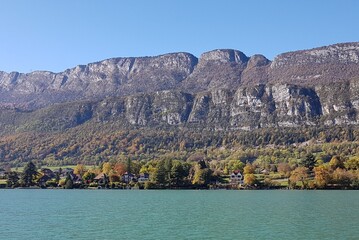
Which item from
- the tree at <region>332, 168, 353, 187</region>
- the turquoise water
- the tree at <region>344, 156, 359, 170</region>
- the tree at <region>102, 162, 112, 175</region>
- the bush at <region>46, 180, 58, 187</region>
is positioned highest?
the tree at <region>344, 156, 359, 170</region>

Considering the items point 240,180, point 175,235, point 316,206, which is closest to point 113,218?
point 175,235

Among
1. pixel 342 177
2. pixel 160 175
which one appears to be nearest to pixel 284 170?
pixel 342 177

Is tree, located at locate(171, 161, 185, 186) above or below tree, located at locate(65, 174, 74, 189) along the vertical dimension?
above

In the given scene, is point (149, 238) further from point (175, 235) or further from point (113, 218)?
point (113, 218)

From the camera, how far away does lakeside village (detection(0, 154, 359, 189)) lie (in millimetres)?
142375

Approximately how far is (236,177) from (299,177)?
22.8m

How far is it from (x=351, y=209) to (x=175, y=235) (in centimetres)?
3589

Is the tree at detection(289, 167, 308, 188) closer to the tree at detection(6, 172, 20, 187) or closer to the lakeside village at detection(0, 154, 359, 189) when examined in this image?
the lakeside village at detection(0, 154, 359, 189)

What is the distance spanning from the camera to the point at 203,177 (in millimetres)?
149625

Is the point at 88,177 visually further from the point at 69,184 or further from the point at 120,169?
the point at 120,169

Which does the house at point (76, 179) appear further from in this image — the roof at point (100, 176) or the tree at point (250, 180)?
the tree at point (250, 180)

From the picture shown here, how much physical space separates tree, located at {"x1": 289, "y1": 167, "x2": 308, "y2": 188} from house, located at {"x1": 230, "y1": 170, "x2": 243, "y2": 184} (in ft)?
56.7

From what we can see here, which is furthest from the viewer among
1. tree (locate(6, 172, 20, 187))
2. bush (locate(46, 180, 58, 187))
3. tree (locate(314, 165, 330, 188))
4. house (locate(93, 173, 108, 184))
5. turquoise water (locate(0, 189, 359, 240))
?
bush (locate(46, 180, 58, 187))

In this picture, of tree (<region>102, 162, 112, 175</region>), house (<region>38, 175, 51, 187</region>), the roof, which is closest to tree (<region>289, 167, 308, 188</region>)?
the roof
